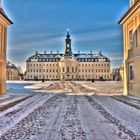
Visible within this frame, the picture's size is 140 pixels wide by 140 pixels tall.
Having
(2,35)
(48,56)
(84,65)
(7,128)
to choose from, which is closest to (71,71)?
(84,65)

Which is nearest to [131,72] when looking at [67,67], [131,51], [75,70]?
[131,51]

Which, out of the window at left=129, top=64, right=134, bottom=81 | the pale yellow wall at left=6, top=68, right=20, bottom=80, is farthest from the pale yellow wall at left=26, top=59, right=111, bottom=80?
the window at left=129, top=64, right=134, bottom=81

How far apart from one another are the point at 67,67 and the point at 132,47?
10592cm

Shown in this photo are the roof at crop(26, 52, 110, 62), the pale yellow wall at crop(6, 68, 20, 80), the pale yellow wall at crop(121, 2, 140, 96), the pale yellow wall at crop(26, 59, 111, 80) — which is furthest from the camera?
the roof at crop(26, 52, 110, 62)

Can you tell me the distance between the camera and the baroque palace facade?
12538cm

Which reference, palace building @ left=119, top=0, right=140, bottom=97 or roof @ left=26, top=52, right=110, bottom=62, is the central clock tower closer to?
roof @ left=26, top=52, right=110, bottom=62

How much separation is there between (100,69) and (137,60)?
114 m

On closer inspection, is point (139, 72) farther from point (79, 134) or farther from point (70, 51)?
point (70, 51)

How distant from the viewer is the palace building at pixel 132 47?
17.4 m

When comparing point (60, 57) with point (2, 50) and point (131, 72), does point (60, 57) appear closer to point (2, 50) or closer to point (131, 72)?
point (2, 50)

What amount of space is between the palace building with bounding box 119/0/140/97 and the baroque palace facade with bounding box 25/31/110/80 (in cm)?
10261

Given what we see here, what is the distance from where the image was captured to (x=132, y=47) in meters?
19.2

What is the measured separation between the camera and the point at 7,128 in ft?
22.2

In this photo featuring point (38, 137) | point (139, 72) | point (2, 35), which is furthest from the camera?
point (2, 35)
